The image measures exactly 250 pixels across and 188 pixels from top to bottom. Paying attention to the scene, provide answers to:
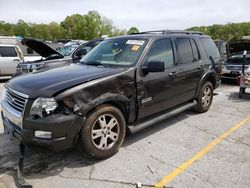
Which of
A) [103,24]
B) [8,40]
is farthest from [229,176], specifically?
[103,24]

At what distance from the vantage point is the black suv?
3.35 meters

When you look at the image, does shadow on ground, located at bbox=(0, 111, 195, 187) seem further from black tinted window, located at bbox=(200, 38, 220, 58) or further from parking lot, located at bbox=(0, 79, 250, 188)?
black tinted window, located at bbox=(200, 38, 220, 58)

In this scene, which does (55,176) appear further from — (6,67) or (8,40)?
(8,40)

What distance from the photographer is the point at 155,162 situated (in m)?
3.87

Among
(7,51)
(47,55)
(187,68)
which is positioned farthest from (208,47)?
(7,51)

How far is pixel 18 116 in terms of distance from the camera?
11.4 feet

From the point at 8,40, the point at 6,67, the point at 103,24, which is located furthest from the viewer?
the point at 103,24

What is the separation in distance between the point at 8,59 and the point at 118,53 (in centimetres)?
959

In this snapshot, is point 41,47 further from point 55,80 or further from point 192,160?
point 192,160

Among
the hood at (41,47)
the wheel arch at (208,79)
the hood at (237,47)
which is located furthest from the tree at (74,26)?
the wheel arch at (208,79)

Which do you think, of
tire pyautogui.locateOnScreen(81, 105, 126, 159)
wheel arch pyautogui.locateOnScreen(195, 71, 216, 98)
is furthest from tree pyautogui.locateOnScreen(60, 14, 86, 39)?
tire pyautogui.locateOnScreen(81, 105, 126, 159)

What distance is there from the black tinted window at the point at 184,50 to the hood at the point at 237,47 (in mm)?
7101

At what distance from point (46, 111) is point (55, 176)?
888mm

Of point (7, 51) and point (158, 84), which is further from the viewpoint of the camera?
point (7, 51)
